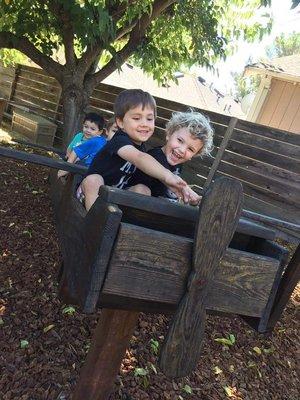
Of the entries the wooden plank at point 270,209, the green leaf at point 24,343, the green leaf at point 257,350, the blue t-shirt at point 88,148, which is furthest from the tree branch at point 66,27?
the green leaf at point 257,350

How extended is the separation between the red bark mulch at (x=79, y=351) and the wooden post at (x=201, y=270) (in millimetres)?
1443

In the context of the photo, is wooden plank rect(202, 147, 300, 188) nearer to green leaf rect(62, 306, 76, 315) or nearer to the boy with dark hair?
green leaf rect(62, 306, 76, 315)

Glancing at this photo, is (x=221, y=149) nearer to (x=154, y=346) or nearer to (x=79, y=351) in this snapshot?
(x=154, y=346)

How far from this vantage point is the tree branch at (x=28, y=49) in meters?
5.65

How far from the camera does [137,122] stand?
1966 millimetres

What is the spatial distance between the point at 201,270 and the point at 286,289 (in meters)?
0.71

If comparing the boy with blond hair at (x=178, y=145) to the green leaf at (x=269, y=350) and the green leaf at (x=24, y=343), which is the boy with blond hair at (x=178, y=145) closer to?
the green leaf at (x=24, y=343)

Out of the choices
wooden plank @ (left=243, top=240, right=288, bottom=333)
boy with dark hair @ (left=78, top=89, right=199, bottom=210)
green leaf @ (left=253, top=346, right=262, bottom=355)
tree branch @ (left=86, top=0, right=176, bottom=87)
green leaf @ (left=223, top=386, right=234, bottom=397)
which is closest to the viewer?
wooden plank @ (left=243, top=240, right=288, bottom=333)

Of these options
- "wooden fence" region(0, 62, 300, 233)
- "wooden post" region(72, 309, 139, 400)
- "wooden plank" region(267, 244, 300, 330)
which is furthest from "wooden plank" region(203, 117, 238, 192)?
"wooden post" region(72, 309, 139, 400)

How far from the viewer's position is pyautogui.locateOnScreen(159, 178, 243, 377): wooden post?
113 cm

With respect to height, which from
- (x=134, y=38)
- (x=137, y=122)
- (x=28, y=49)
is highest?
(x=134, y=38)

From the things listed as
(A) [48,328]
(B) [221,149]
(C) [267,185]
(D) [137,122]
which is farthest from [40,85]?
(D) [137,122]

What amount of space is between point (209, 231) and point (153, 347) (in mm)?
2023

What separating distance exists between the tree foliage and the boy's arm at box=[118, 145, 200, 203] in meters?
3.70
